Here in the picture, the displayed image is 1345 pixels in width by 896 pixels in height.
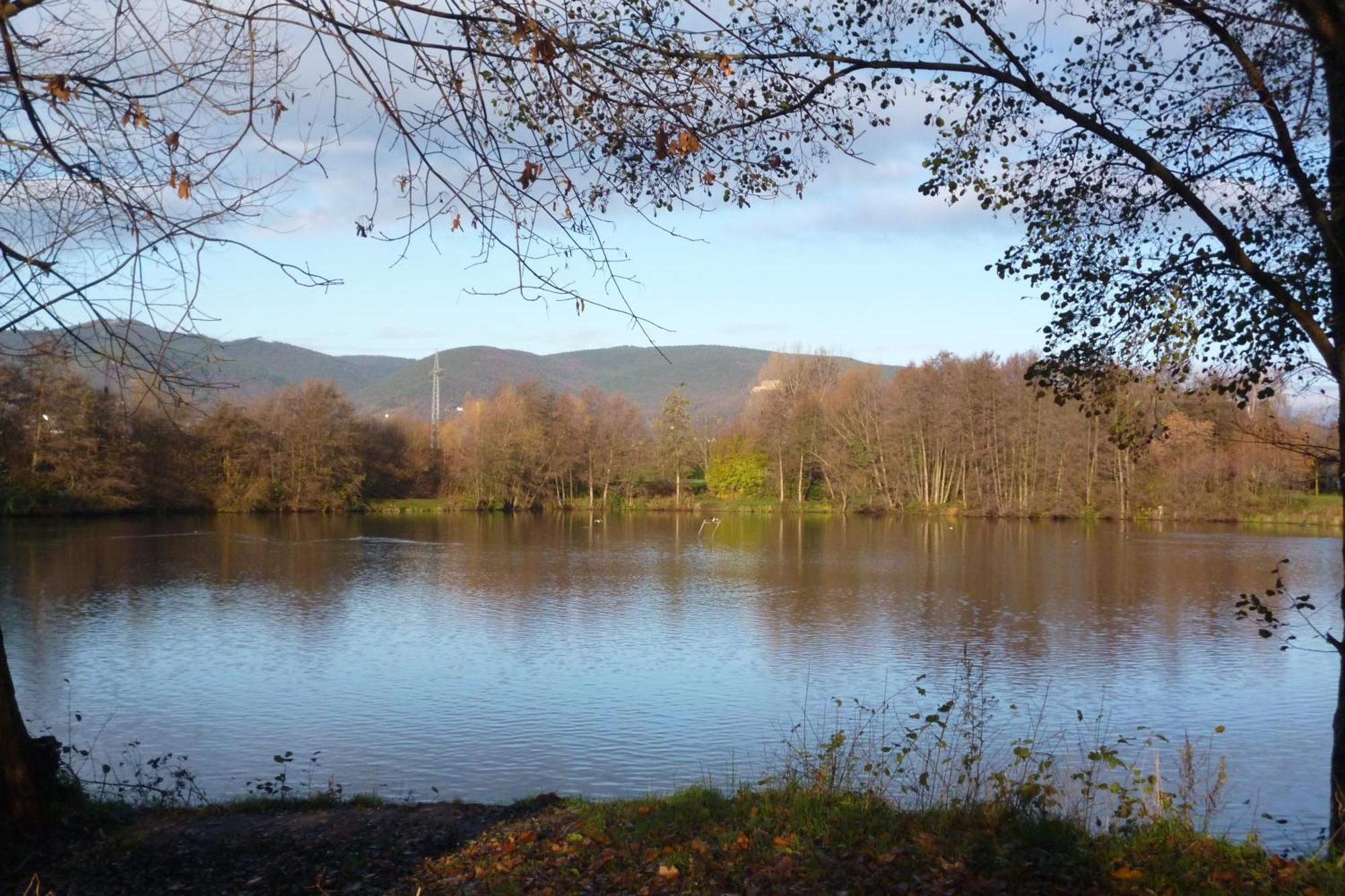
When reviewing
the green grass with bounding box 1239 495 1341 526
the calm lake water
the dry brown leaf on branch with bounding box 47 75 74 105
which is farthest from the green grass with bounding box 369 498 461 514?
the dry brown leaf on branch with bounding box 47 75 74 105

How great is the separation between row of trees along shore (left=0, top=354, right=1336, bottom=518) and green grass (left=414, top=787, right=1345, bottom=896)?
116 feet

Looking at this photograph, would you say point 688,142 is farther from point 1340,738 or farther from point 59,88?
point 1340,738

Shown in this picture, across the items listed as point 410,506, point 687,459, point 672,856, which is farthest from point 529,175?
point 687,459

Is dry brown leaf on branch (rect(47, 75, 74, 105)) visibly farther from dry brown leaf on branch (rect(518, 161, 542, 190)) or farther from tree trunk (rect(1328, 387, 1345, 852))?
tree trunk (rect(1328, 387, 1345, 852))

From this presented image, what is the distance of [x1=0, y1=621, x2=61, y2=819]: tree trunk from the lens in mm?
5301

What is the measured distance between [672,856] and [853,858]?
0.81 metres

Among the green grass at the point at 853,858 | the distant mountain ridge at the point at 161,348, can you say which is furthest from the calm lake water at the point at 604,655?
the distant mountain ridge at the point at 161,348

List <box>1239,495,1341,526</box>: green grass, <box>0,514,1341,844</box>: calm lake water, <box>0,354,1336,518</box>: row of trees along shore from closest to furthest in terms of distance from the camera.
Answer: <box>0,514,1341,844</box>: calm lake water, <box>1239,495,1341,526</box>: green grass, <box>0,354,1336,518</box>: row of trees along shore

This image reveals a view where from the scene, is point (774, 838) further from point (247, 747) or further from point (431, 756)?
point (247, 747)

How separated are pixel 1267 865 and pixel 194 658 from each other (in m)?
14.3

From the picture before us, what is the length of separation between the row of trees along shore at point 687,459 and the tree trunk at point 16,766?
33.7 m

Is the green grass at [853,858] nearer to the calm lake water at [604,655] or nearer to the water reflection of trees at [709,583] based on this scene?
the calm lake water at [604,655]

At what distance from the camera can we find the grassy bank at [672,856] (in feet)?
14.6

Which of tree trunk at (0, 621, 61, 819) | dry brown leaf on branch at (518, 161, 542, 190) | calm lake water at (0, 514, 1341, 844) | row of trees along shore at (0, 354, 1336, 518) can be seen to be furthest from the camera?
row of trees along shore at (0, 354, 1336, 518)
